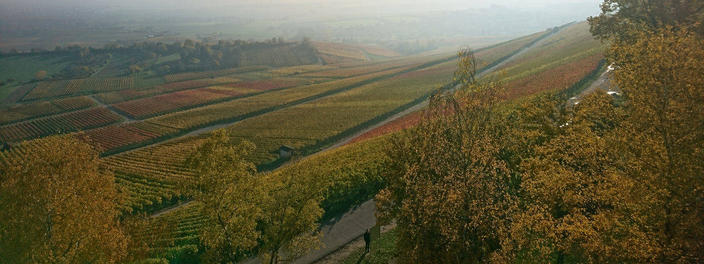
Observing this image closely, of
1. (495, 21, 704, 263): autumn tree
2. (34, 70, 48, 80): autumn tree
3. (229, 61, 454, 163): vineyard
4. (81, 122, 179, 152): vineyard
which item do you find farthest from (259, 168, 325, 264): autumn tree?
(34, 70, 48, 80): autumn tree

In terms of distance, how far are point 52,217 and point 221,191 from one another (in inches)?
424

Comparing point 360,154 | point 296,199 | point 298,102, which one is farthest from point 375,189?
point 298,102

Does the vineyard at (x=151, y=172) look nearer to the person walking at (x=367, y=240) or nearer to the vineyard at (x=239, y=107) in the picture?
the vineyard at (x=239, y=107)

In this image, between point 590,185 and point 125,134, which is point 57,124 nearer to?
point 125,134

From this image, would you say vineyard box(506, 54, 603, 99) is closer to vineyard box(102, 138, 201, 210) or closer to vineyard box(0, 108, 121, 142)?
vineyard box(102, 138, 201, 210)

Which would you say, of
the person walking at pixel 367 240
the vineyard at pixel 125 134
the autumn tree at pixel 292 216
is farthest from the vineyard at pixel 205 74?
the person walking at pixel 367 240

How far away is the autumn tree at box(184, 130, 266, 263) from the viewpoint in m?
20.4

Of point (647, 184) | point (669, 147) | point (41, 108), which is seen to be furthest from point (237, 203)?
point (41, 108)

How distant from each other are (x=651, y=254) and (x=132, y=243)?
29.2 metres

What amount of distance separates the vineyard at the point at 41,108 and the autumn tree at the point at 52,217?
96947mm

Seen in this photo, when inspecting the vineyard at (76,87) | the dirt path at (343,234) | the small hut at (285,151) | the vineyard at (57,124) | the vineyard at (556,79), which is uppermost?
the vineyard at (76,87)

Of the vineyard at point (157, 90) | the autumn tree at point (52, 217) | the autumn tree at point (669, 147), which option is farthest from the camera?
the vineyard at point (157, 90)

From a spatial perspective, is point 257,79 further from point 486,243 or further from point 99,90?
point 486,243

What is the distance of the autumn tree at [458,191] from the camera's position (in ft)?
39.1
